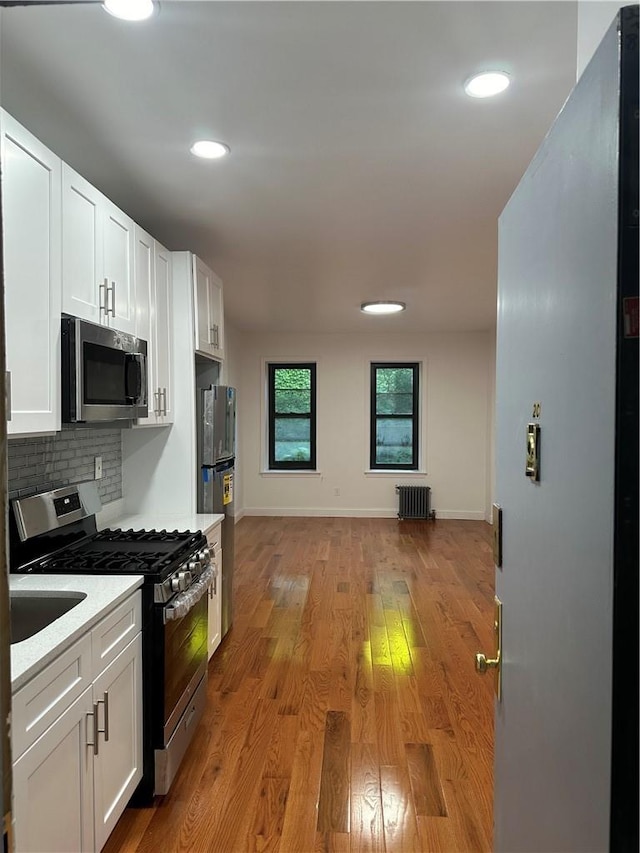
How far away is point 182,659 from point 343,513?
18.6 feet

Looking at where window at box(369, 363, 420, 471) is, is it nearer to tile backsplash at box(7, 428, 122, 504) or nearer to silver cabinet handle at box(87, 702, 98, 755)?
tile backsplash at box(7, 428, 122, 504)

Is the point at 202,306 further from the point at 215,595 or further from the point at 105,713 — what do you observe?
the point at 105,713

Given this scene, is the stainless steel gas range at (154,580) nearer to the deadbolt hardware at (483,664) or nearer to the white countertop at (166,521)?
the white countertop at (166,521)

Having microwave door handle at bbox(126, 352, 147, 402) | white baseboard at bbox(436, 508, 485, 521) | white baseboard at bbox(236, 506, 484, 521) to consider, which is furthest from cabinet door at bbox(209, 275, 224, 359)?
white baseboard at bbox(436, 508, 485, 521)

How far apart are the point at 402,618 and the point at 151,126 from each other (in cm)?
351

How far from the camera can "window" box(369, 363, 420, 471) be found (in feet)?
25.9

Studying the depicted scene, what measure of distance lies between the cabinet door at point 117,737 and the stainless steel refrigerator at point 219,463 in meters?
1.33

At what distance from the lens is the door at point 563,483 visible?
0.71 meters

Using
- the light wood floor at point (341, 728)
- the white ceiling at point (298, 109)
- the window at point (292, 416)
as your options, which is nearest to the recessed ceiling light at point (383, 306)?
the white ceiling at point (298, 109)

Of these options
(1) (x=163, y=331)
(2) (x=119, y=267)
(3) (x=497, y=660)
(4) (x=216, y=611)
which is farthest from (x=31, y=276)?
(4) (x=216, y=611)

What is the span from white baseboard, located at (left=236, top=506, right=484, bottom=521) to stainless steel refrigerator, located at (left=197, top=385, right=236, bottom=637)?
4208mm

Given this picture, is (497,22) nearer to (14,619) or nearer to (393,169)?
(393,169)

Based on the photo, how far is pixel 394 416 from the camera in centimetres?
793

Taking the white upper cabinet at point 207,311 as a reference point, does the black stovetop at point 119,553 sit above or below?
below
